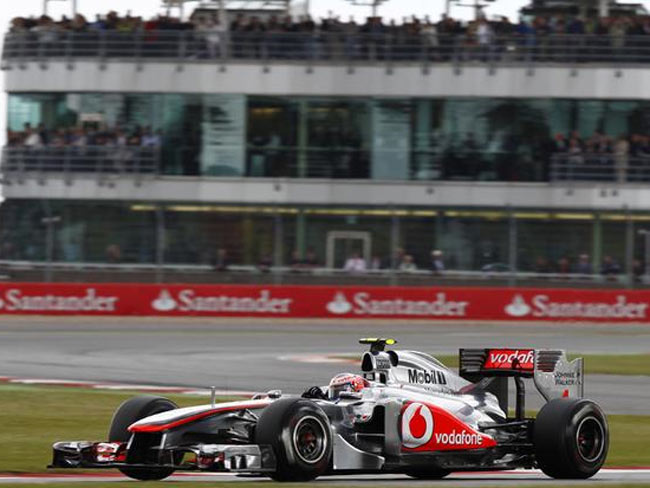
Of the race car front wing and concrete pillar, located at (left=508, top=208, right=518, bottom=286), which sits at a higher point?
the race car front wing

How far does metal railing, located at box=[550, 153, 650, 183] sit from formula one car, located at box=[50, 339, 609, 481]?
27107 mm

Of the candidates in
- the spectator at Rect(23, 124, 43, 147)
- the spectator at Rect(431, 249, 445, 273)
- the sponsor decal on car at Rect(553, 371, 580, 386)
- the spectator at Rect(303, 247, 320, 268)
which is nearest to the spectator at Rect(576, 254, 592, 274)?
the spectator at Rect(431, 249, 445, 273)

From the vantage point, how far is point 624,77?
40.2m

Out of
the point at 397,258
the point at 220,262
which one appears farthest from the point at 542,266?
the point at 220,262

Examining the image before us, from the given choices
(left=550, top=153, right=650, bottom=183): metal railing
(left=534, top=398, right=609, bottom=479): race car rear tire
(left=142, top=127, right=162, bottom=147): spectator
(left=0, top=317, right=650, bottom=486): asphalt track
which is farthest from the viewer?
(left=142, top=127, right=162, bottom=147): spectator

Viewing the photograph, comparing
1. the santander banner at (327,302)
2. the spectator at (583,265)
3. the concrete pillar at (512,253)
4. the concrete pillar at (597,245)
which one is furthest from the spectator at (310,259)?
the concrete pillar at (597,245)

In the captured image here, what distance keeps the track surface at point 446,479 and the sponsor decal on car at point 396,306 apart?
22492 millimetres

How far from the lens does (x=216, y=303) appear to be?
116ft

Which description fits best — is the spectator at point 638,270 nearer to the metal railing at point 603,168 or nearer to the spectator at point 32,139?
the metal railing at point 603,168

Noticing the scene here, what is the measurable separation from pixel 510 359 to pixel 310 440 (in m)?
2.42

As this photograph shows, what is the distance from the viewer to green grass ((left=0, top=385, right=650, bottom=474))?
13.2m

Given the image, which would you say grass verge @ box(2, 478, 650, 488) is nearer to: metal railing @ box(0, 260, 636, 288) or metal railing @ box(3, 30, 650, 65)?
metal railing @ box(0, 260, 636, 288)

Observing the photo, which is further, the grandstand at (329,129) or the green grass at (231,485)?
the grandstand at (329,129)

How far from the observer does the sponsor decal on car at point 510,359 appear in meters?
12.1
